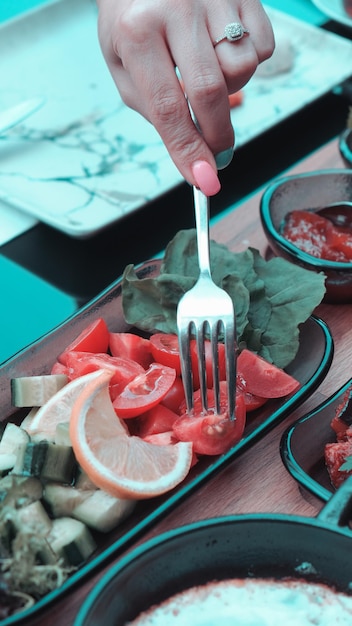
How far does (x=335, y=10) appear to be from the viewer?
284cm

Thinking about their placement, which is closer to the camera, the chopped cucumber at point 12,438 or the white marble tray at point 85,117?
the chopped cucumber at point 12,438

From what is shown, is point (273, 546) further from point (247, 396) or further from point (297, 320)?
point (297, 320)

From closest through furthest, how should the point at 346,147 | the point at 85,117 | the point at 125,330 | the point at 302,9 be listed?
the point at 125,330 < the point at 346,147 < the point at 85,117 < the point at 302,9

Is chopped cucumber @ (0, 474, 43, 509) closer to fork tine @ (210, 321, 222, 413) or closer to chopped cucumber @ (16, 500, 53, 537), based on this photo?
chopped cucumber @ (16, 500, 53, 537)

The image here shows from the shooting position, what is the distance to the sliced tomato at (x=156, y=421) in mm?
1371

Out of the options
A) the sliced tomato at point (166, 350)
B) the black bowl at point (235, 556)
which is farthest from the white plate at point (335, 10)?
the black bowl at point (235, 556)

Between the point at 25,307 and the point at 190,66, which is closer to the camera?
the point at 190,66

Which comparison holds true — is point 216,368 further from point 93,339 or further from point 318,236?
point 318,236

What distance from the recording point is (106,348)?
153cm

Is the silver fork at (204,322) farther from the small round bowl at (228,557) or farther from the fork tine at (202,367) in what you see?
the small round bowl at (228,557)

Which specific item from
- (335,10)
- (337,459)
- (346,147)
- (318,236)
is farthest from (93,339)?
(335,10)

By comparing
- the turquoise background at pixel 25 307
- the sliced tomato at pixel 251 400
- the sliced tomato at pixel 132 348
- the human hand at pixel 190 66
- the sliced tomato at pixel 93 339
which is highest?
the human hand at pixel 190 66

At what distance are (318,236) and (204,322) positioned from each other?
548 millimetres

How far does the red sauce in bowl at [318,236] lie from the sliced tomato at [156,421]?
590 mm
